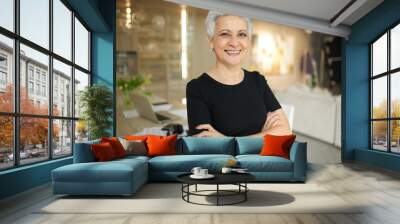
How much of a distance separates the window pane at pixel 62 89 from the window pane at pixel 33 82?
1.20ft

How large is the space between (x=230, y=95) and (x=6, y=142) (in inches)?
180

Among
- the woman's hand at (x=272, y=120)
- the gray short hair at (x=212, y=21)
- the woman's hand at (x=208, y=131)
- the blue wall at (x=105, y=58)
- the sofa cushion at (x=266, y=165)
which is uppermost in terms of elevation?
the gray short hair at (x=212, y=21)

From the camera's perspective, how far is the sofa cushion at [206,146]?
710cm

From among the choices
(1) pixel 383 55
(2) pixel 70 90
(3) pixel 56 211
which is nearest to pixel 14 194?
(3) pixel 56 211

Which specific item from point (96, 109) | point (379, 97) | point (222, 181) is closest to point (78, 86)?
point (96, 109)

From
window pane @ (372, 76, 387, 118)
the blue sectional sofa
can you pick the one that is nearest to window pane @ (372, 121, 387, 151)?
window pane @ (372, 76, 387, 118)

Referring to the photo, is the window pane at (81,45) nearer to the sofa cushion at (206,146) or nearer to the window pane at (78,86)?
the window pane at (78,86)

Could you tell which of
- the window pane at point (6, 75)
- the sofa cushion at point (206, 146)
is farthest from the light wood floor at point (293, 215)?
the sofa cushion at point (206, 146)

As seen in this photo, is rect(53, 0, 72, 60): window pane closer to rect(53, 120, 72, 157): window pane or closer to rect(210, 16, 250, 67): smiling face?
rect(53, 120, 72, 157): window pane

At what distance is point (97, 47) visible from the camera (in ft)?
30.1

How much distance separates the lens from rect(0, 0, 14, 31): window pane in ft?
16.6

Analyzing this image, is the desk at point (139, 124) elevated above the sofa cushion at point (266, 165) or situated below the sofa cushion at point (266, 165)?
above

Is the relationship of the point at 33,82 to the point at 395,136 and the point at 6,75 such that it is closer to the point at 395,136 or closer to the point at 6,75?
the point at 6,75

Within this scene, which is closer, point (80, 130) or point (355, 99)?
point (80, 130)
